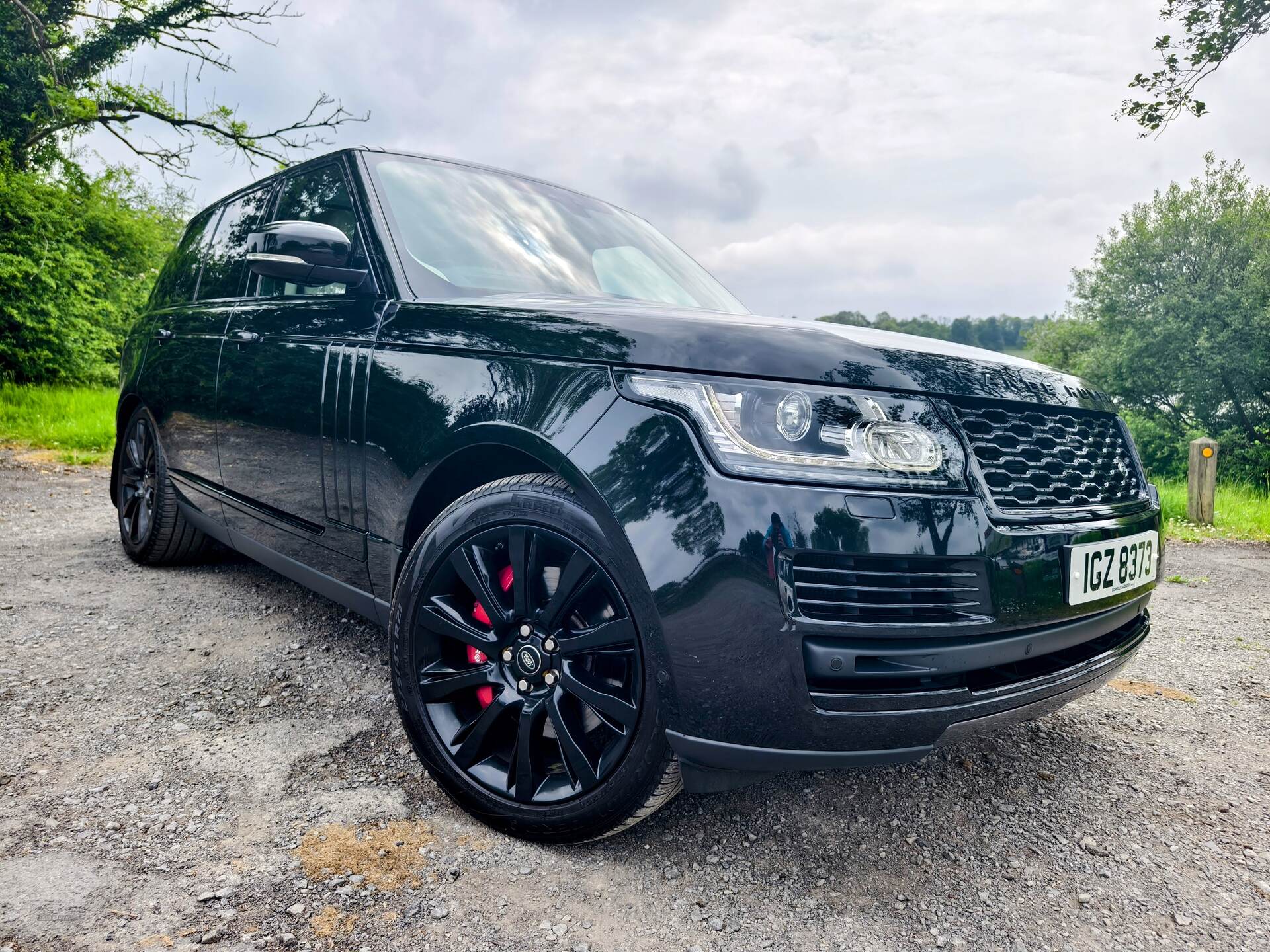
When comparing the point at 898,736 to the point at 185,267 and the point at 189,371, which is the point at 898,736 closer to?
the point at 189,371

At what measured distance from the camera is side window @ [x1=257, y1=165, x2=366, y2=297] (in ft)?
8.96

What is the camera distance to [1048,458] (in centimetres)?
197

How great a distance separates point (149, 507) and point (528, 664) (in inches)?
129

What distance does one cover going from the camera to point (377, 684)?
294 cm

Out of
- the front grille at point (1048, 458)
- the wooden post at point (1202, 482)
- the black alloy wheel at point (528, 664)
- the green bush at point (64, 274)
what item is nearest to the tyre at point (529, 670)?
the black alloy wheel at point (528, 664)

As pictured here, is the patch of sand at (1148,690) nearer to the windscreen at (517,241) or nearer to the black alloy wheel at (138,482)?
the windscreen at (517,241)

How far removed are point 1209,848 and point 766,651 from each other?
4.53 ft

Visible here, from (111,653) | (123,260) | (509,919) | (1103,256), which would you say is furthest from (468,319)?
(1103,256)

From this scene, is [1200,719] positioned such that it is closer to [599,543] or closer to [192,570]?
[599,543]

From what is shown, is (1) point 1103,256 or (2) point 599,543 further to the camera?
(1) point 1103,256

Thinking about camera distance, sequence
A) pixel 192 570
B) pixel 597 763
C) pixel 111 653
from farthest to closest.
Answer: pixel 192 570 → pixel 111 653 → pixel 597 763

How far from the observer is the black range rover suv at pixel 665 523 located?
1.66 m

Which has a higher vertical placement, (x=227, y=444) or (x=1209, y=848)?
(x=227, y=444)

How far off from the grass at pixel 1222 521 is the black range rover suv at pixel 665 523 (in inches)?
238
